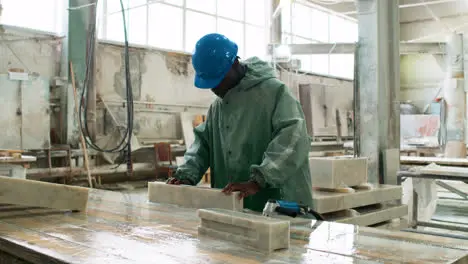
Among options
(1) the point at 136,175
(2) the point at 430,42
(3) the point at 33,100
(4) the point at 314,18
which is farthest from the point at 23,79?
(2) the point at 430,42

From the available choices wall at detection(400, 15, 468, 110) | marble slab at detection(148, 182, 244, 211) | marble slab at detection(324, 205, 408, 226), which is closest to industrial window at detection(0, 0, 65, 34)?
marble slab at detection(148, 182, 244, 211)

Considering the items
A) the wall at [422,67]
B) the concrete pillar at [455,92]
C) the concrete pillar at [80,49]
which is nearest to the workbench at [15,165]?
the concrete pillar at [80,49]

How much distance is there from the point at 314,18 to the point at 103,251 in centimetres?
1294

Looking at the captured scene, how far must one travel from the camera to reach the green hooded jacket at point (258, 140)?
2.51 metres

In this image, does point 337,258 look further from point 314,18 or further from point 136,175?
point 314,18

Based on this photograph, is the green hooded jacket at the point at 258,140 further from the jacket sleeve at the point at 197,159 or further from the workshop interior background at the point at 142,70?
the workshop interior background at the point at 142,70

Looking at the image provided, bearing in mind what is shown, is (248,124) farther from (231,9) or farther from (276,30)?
(231,9)

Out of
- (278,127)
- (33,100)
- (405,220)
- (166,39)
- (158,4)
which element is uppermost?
(158,4)

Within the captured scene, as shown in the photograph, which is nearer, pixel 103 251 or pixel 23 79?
pixel 103 251

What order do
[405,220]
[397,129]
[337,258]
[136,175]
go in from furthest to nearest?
[136,175] < [397,129] < [405,220] < [337,258]

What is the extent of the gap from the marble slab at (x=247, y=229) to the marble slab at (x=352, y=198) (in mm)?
1815

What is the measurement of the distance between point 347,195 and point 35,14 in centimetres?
655

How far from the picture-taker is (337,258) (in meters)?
1.37

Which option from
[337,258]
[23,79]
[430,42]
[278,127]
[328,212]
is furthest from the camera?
[430,42]
